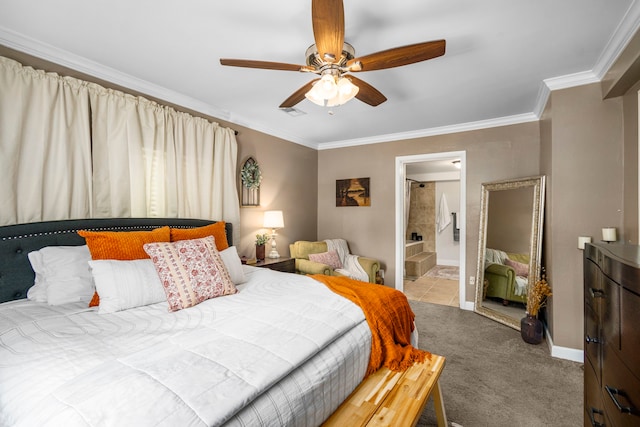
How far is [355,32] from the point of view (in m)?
2.00

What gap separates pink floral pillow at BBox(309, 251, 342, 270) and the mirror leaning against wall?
6.14 ft

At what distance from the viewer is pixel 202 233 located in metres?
2.68

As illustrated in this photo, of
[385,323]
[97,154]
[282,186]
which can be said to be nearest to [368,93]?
[385,323]

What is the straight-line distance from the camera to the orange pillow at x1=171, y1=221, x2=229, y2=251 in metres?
2.46

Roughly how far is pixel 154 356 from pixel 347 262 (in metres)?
3.51

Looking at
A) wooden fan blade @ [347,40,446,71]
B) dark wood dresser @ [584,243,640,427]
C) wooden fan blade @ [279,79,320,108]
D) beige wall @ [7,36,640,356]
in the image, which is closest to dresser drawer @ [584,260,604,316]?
dark wood dresser @ [584,243,640,427]

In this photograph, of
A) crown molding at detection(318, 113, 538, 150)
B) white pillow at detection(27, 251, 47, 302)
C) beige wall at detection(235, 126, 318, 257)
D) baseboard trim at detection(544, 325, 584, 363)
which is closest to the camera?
white pillow at detection(27, 251, 47, 302)

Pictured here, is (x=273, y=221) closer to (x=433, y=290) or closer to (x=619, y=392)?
(x=433, y=290)

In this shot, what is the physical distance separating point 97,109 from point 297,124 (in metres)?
2.26

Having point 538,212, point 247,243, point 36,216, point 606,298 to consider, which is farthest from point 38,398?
point 538,212

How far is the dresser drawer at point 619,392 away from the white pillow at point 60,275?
2.63 meters

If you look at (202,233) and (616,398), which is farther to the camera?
(202,233)

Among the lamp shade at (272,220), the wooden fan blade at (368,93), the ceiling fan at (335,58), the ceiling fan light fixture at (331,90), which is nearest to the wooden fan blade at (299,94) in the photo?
the ceiling fan at (335,58)

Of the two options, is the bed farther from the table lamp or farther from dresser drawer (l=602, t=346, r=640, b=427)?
the table lamp
